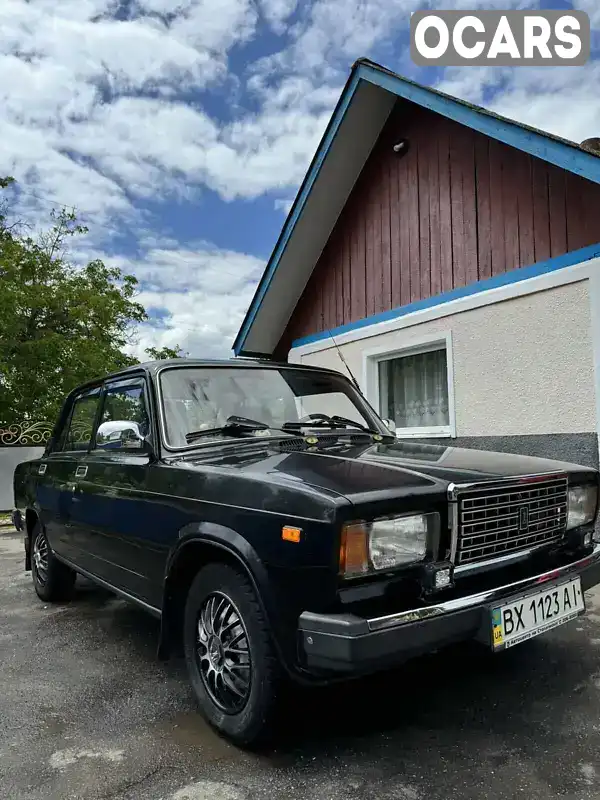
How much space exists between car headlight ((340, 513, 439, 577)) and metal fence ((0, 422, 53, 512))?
1005 cm

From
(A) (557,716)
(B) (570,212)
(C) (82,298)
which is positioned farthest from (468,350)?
(C) (82,298)

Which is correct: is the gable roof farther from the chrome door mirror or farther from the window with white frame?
the chrome door mirror

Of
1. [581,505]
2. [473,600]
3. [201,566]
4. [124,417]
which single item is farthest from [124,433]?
[581,505]

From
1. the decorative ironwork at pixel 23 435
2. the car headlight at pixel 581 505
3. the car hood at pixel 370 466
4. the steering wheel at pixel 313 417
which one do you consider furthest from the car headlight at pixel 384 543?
the decorative ironwork at pixel 23 435

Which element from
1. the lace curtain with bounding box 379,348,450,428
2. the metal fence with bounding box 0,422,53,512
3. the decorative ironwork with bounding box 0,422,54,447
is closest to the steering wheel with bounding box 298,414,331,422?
the lace curtain with bounding box 379,348,450,428

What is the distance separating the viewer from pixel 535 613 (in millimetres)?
2445

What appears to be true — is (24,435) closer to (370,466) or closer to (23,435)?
(23,435)

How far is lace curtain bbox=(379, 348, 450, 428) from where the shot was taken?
280 inches

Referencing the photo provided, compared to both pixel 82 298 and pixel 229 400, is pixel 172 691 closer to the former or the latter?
pixel 229 400

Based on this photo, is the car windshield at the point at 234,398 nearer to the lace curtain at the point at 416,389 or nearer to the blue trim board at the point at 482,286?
the blue trim board at the point at 482,286

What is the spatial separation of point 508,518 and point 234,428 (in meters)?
1.45

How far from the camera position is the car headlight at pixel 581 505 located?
3.00 meters

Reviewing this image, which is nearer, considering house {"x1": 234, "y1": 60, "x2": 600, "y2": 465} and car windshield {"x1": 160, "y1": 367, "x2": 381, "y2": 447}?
car windshield {"x1": 160, "y1": 367, "x2": 381, "y2": 447}

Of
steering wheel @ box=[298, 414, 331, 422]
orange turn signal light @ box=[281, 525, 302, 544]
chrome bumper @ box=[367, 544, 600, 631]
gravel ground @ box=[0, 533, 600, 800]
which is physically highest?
steering wheel @ box=[298, 414, 331, 422]
